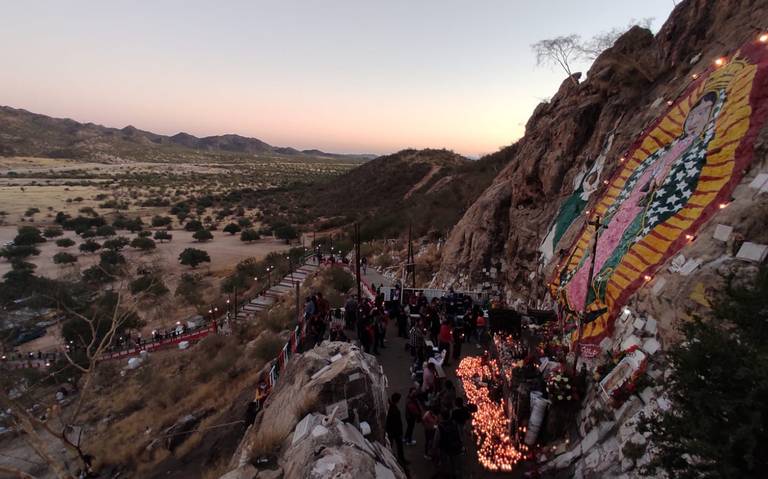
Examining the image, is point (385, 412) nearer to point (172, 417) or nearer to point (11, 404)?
point (11, 404)

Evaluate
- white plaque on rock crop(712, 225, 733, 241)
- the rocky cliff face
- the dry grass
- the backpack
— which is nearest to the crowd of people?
the backpack

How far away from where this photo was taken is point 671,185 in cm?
A: 1084

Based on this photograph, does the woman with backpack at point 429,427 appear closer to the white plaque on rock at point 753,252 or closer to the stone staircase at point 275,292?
the white plaque on rock at point 753,252

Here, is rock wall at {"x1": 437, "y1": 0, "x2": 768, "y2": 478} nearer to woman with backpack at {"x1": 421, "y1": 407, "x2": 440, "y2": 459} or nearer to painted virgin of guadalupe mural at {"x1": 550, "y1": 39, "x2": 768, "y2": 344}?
painted virgin of guadalupe mural at {"x1": 550, "y1": 39, "x2": 768, "y2": 344}

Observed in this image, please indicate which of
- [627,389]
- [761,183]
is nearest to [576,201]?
[761,183]

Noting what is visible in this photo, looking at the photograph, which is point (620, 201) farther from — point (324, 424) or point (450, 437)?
point (324, 424)

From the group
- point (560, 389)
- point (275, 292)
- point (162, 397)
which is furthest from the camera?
point (275, 292)

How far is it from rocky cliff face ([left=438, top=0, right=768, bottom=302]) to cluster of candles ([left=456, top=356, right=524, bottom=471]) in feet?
17.4

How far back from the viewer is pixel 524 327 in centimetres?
1319

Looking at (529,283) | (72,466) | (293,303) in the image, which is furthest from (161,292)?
(529,283)

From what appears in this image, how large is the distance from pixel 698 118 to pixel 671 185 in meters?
2.52

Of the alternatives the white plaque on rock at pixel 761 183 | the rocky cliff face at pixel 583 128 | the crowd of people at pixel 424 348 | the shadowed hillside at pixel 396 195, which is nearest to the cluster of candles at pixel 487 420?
the crowd of people at pixel 424 348

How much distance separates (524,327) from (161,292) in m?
28.6

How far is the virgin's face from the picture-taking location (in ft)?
37.3
